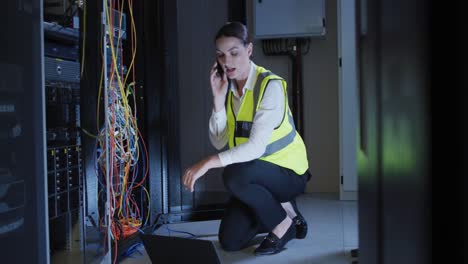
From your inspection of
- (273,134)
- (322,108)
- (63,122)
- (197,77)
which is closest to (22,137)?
(63,122)

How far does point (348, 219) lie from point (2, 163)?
2.26 m

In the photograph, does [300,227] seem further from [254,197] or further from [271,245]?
[254,197]

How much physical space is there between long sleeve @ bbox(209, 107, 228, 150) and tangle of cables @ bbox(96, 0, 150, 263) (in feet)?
1.41

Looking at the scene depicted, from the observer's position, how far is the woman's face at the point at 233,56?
7.30 ft

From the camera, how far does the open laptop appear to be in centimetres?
176

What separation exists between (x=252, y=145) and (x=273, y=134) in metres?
0.23

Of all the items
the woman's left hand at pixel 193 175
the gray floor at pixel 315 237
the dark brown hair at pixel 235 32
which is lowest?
the gray floor at pixel 315 237

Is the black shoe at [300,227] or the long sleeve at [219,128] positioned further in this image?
the black shoe at [300,227]

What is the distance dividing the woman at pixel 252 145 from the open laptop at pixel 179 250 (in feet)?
1.48

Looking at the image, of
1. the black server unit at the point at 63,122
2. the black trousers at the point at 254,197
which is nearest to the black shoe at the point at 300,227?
the black trousers at the point at 254,197

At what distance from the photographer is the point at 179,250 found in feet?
5.98

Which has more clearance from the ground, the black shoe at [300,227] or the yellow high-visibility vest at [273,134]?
the yellow high-visibility vest at [273,134]

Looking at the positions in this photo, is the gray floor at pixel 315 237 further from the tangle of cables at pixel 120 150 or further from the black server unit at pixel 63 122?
the black server unit at pixel 63 122

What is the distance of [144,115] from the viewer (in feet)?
9.19
